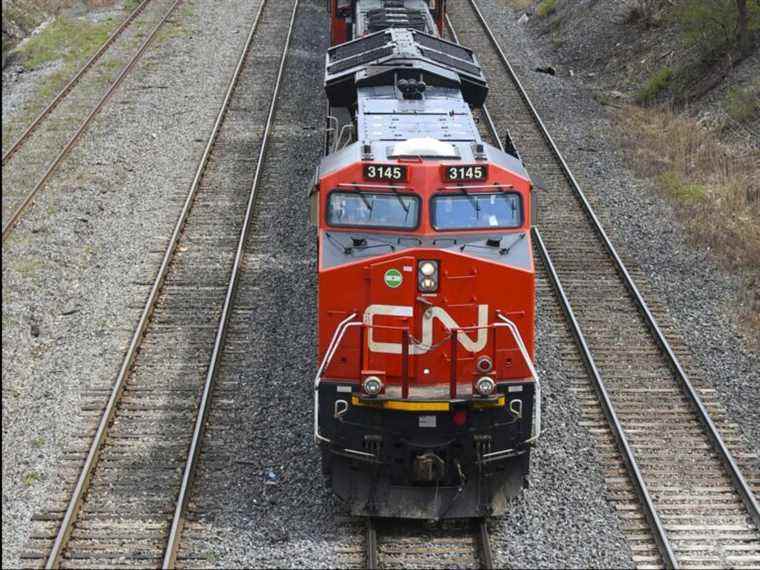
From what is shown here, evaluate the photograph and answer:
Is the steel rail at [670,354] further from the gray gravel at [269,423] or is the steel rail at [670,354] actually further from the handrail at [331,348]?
the handrail at [331,348]

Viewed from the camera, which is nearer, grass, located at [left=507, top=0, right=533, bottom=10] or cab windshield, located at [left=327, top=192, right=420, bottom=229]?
cab windshield, located at [left=327, top=192, right=420, bottom=229]

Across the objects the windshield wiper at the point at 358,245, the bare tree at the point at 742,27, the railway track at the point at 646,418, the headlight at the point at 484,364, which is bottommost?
the railway track at the point at 646,418

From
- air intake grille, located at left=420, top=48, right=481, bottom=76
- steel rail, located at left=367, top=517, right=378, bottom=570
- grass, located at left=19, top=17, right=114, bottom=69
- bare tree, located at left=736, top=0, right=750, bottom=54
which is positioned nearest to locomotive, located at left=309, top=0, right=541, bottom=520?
steel rail, located at left=367, top=517, right=378, bottom=570

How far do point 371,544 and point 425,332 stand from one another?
216cm

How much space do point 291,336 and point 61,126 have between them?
33.0 feet

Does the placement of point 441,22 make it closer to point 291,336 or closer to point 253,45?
point 253,45

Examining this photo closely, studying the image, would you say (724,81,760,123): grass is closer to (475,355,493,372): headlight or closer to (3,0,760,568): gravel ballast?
(3,0,760,568): gravel ballast

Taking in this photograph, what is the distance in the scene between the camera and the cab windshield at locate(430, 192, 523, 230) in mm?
10117

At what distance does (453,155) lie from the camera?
10453 millimetres

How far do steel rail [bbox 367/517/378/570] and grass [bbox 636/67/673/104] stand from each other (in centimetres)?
1617

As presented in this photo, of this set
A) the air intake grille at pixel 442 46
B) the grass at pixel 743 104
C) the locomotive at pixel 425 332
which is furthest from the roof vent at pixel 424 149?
the grass at pixel 743 104

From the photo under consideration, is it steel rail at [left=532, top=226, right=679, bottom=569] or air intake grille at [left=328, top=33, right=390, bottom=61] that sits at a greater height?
air intake grille at [left=328, top=33, right=390, bottom=61]

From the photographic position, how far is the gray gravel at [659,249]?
1374 centimetres

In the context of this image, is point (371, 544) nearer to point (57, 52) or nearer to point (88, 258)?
point (88, 258)
